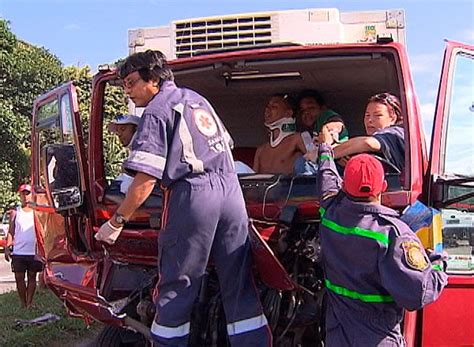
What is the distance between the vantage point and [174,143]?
10.5 ft

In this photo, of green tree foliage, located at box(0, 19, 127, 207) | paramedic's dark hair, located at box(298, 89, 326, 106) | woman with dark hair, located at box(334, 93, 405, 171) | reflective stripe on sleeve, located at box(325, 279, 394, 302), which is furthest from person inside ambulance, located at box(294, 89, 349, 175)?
green tree foliage, located at box(0, 19, 127, 207)

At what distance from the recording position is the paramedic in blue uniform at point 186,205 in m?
3.17

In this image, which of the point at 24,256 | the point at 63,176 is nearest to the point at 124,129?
the point at 63,176

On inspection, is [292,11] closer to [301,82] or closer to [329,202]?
[301,82]

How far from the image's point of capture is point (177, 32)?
15.6 ft

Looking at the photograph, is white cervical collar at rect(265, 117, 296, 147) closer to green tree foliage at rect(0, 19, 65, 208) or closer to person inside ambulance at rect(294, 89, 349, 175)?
person inside ambulance at rect(294, 89, 349, 175)

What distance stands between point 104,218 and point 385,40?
2017 mm

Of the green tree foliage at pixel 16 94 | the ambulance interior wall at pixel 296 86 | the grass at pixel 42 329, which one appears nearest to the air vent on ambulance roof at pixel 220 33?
the ambulance interior wall at pixel 296 86

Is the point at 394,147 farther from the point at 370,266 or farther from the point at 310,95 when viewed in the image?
the point at 310,95

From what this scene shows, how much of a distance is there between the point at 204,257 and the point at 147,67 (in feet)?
3.35

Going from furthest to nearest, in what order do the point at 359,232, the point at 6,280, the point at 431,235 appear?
the point at 6,280 < the point at 431,235 < the point at 359,232

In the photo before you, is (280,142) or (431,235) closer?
(431,235)

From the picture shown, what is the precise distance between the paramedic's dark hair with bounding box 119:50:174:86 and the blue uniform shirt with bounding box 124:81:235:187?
94 mm

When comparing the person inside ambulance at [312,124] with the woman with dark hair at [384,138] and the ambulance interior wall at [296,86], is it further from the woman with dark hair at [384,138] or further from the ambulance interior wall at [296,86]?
the woman with dark hair at [384,138]
